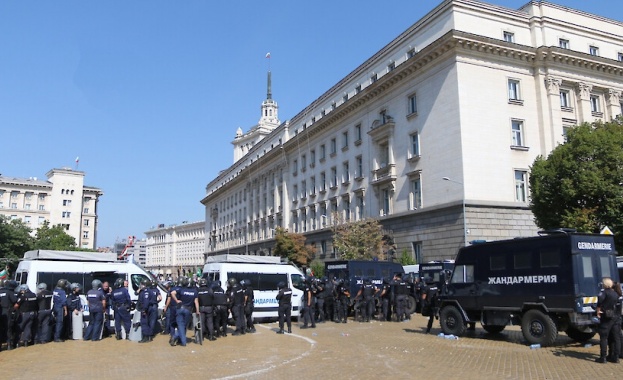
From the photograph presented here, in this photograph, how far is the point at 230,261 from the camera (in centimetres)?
2098

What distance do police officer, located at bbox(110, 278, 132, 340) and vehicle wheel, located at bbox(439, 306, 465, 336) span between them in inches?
366

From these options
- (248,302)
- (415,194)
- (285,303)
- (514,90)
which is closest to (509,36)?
(514,90)

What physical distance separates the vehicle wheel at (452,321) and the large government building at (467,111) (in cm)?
1845

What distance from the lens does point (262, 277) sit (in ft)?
65.9

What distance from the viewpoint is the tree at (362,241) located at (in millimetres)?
41531

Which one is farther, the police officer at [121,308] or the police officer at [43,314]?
the police officer at [121,308]

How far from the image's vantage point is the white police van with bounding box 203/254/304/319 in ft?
64.8

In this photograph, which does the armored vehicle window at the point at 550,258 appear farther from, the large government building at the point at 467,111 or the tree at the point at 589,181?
the large government building at the point at 467,111

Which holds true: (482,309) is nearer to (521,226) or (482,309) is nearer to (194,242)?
(521,226)

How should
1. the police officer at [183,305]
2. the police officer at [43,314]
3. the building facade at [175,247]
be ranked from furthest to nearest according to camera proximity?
the building facade at [175,247], the police officer at [43,314], the police officer at [183,305]

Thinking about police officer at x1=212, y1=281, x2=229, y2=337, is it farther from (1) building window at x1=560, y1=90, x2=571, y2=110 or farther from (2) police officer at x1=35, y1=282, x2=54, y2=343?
(1) building window at x1=560, y1=90, x2=571, y2=110

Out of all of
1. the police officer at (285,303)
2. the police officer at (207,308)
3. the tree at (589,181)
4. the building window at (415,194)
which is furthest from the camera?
the building window at (415,194)

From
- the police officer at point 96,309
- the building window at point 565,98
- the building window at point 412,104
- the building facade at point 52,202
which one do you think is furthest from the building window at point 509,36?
the building facade at point 52,202

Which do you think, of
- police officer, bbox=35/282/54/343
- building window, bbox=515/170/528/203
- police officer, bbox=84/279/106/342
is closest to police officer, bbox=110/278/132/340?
police officer, bbox=84/279/106/342
